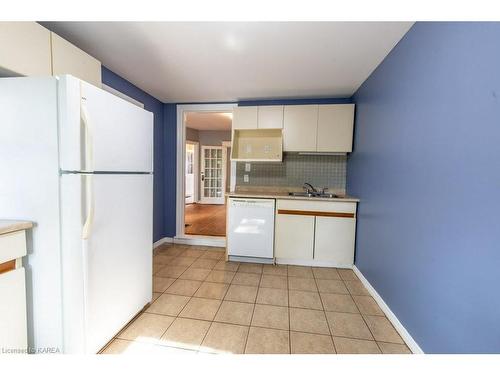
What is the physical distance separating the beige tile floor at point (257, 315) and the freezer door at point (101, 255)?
247 millimetres

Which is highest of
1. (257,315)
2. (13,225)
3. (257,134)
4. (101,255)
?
(257,134)

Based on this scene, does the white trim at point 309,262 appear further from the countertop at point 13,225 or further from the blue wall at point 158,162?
the countertop at point 13,225

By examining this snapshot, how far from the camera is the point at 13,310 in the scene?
1.13m

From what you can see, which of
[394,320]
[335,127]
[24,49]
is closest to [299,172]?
[335,127]

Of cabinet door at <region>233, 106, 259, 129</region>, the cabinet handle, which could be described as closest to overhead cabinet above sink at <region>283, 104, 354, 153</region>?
cabinet door at <region>233, 106, 259, 129</region>

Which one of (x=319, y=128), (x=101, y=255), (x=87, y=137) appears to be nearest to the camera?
(x=87, y=137)

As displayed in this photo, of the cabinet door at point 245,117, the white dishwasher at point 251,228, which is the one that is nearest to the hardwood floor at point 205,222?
the white dishwasher at point 251,228

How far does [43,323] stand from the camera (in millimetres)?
1234

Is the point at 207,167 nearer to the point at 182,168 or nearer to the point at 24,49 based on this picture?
the point at 182,168

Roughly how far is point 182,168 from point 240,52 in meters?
2.15

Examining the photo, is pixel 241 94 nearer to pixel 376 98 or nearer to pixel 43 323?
pixel 376 98

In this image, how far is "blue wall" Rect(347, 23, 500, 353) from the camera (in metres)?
0.96
